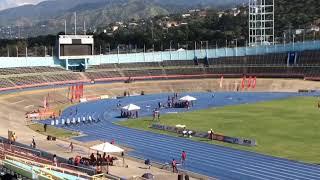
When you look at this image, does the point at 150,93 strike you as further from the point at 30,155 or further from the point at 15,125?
the point at 30,155

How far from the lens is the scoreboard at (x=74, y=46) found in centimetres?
9175

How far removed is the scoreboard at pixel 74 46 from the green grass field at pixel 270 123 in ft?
115

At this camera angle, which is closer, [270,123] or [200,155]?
[200,155]

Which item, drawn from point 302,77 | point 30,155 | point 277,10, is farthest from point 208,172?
point 277,10

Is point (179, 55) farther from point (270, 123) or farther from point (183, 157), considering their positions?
point (183, 157)

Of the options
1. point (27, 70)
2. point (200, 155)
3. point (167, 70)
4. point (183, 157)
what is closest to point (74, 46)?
point (27, 70)

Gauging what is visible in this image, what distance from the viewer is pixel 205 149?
41031 millimetres

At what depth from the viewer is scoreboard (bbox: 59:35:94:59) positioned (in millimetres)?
91750

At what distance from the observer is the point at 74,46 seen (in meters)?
93.3

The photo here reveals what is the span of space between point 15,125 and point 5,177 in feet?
104

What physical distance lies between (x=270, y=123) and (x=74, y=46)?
49343 millimetres

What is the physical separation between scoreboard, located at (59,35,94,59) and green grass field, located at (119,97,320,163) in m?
35.2

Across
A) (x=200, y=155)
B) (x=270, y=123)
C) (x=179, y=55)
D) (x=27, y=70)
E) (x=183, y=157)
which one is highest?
(x=179, y=55)

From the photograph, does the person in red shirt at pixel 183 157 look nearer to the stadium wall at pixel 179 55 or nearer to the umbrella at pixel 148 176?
the umbrella at pixel 148 176
